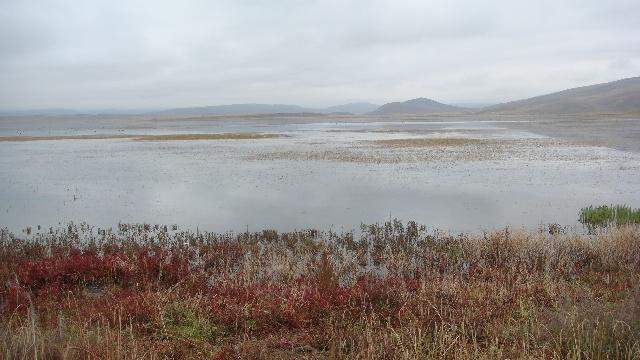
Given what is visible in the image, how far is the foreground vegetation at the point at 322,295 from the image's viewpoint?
7.00 m

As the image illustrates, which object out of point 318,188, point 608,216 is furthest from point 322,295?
point 318,188

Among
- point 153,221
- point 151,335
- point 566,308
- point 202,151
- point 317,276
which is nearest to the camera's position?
point 151,335

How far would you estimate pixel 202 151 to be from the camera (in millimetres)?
41969

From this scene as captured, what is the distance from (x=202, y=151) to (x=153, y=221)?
2542cm

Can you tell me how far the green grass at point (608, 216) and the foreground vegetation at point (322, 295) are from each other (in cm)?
142

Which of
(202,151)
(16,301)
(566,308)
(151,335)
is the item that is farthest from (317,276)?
(202,151)

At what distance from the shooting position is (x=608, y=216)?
15.7 meters

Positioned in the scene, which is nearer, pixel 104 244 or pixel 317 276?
pixel 317 276

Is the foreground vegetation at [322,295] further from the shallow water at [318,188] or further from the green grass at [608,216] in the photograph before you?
the shallow water at [318,188]

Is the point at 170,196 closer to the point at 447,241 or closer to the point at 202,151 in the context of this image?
the point at 447,241

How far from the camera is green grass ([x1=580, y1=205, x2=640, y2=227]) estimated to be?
598 inches

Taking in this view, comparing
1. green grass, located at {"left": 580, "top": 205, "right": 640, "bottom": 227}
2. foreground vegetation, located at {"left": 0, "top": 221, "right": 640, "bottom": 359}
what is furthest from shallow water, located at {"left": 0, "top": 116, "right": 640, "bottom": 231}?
foreground vegetation, located at {"left": 0, "top": 221, "right": 640, "bottom": 359}

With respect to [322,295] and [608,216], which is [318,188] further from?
[322,295]

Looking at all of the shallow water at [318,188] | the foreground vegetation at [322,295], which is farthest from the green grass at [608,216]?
the foreground vegetation at [322,295]
